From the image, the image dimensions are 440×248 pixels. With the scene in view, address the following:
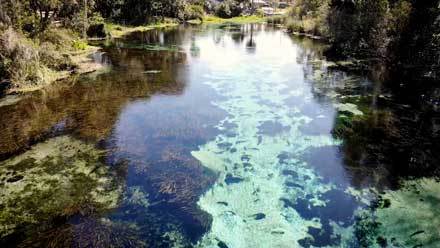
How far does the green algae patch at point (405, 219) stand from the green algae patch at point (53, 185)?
248 inches

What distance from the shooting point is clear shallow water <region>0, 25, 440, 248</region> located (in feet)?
28.5

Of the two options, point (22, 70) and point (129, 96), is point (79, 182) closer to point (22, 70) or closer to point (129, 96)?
point (129, 96)

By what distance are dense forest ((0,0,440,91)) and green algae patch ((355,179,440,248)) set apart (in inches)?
539

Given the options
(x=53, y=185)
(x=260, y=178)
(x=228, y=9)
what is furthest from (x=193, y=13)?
(x=53, y=185)

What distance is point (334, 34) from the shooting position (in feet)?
118

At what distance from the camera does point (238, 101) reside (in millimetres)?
18359

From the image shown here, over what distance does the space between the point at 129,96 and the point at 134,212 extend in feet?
34.4

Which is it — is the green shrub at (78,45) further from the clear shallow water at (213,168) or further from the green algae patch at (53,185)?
the green algae patch at (53,185)

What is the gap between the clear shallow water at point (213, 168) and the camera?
342 inches

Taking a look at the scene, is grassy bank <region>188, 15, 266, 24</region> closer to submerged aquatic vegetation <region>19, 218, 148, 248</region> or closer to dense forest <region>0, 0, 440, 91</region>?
dense forest <region>0, 0, 440, 91</region>

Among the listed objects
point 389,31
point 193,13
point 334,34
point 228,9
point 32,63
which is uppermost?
point 228,9

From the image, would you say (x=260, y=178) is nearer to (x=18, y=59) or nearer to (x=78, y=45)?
(x=18, y=59)

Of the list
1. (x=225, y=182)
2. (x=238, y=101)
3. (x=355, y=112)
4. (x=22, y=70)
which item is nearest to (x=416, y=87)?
(x=355, y=112)

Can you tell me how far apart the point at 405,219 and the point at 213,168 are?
5427 mm
